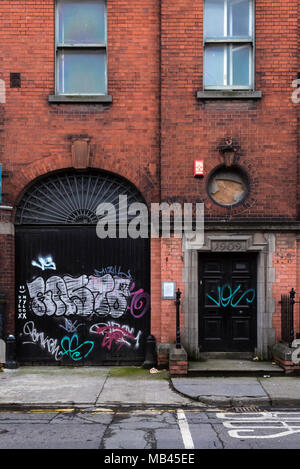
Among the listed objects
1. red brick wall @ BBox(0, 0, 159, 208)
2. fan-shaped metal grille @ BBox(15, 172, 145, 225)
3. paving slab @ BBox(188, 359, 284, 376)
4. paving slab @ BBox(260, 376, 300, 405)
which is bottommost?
paving slab @ BBox(260, 376, 300, 405)

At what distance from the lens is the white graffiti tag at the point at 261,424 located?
5.99 meters

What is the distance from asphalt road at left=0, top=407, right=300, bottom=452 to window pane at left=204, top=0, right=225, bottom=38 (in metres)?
7.57

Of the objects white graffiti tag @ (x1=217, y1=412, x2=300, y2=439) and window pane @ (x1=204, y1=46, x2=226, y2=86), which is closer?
white graffiti tag @ (x1=217, y1=412, x2=300, y2=439)

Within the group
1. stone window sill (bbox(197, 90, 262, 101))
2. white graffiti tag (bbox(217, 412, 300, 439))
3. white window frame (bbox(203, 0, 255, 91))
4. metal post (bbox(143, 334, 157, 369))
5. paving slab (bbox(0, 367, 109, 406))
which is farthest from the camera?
white window frame (bbox(203, 0, 255, 91))

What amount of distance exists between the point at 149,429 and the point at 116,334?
12.4 feet

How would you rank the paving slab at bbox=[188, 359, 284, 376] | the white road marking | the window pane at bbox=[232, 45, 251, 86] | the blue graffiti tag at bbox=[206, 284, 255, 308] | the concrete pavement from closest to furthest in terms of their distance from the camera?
the white road marking
the concrete pavement
the paving slab at bbox=[188, 359, 284, 376]
the blue graffiti tag at bbox=[206, 284, 255, 308]
the window pane at bbox=[232, 45, 251, 86]

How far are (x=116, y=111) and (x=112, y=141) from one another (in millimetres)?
645

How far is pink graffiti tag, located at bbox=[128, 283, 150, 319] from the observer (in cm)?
984

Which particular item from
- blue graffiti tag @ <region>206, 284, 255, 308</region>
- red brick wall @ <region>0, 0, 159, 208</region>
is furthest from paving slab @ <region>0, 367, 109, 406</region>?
red brick wall @ <region>0, 0, 159, 208</region>

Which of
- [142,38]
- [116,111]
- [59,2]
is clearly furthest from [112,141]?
[59,2]

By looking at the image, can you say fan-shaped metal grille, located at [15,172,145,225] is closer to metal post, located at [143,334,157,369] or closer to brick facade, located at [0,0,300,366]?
brick facade, located at [0,0,300,366]

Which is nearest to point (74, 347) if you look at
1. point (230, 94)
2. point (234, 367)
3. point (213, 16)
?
point (234, 367)

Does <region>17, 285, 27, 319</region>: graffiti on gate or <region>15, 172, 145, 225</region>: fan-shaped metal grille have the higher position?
<region>15, 172, 145, 225</region>: fan-shaped metal grille

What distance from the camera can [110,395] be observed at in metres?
7.70
